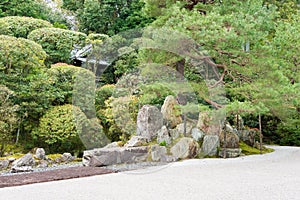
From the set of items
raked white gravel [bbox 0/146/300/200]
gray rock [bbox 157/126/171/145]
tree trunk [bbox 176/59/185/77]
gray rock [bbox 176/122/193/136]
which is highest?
tree trunk [bbox 176/59/185/77]

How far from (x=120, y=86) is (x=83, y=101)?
1232mm

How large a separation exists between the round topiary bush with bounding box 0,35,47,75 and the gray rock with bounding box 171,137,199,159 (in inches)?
169

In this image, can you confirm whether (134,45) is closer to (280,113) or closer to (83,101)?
(83,101)

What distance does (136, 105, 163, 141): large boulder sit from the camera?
295 inches

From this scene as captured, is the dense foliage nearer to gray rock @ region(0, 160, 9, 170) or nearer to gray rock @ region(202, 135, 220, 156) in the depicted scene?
gray rock @ region(202, 135, 220, 156)

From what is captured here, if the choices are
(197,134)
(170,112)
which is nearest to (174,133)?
(197,134)

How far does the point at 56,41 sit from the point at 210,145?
22.8ft

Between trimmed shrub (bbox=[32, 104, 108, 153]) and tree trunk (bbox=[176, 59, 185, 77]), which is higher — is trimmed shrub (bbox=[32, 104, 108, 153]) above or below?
below

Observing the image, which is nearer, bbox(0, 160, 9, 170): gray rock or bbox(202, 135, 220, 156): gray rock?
bbox(0, 160, 9, 170): gray rock

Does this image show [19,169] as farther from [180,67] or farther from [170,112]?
[180,67]

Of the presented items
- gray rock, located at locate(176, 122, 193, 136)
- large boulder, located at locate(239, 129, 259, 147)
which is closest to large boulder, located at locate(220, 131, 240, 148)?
gray rock, located at locate(176, 122, 193, 136)

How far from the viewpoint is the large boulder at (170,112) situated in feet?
A: 26.0

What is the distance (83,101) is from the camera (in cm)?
892

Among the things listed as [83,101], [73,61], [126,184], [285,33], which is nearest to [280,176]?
[126,184]
